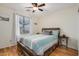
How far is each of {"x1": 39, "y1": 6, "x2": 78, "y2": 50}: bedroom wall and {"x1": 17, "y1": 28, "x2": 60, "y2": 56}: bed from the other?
0.37 ft

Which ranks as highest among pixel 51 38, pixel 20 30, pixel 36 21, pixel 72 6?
pixel 72 6

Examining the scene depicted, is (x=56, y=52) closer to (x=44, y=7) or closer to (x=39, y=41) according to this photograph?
(x=39, y=41)

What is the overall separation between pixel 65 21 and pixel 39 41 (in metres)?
0.61

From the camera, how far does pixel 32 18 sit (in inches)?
66.4

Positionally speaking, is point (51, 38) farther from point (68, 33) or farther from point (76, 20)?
point (76, 20)

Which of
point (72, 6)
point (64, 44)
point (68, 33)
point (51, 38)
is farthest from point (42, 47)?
point (72, 6)

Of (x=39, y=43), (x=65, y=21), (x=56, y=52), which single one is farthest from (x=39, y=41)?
(x=65, y=21)

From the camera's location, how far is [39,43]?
1.58 meters

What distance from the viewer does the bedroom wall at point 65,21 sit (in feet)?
5.36

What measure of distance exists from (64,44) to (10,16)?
111 cm

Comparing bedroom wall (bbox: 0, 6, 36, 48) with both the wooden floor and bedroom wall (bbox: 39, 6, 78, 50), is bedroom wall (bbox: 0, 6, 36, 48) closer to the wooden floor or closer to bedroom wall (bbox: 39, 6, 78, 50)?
the wooden floor

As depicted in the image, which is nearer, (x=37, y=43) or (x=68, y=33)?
(x=37, y=43)

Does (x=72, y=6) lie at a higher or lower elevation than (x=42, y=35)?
higher

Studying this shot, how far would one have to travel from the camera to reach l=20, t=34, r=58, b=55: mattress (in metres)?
1.58
